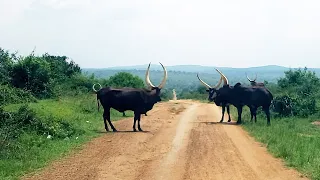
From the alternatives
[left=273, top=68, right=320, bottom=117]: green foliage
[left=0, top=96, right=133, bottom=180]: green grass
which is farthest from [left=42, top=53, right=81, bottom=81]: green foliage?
[left=273, top=68, right=320, bottom=117]: green foliage

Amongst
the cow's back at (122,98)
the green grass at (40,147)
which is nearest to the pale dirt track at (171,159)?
the green grass at (40,147)

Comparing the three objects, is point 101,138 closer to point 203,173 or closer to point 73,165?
point 73,165

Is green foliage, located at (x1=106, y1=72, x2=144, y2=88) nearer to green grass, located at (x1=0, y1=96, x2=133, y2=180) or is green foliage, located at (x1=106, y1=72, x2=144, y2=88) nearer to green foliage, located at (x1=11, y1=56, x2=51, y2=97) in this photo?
green foliage, located at (x1=11, y1=56, x2=51, y2=97)

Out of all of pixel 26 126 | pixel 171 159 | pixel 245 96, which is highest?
pixel 245 96

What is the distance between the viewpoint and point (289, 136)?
50.0 ft

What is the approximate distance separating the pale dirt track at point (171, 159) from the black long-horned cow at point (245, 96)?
12.4 feet

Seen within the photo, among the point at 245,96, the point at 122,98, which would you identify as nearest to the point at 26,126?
the point at 122,98

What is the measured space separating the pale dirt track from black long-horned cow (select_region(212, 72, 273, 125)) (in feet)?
12.4

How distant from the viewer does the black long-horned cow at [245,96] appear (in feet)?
66.1

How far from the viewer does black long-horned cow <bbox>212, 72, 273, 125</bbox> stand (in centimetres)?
2016

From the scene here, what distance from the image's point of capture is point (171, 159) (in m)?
11.5

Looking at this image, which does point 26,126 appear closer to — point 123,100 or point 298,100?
point 123,100

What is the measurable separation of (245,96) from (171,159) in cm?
972

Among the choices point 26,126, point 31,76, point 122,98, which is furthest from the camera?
point 31,76
